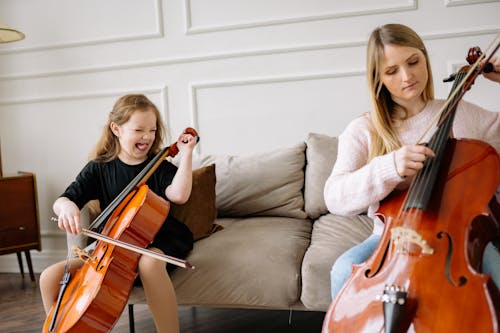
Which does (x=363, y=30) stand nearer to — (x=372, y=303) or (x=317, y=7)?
(x=317, y=7)

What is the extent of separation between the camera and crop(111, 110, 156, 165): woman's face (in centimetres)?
177

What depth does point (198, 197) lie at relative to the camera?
1.96 metres

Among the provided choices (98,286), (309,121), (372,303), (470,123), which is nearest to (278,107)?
(309,121)

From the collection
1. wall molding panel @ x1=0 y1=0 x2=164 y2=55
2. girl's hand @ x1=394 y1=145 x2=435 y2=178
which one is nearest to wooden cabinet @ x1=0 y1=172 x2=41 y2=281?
wall molding panel @ x1=0 y1=0 x2=164 y2=55

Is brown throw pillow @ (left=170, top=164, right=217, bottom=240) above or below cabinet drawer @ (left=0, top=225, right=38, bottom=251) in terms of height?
above

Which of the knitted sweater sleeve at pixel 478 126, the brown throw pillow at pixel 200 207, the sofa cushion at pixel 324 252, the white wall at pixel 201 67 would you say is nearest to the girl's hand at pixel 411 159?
the knitted sweater sleeve at pixel 478 126

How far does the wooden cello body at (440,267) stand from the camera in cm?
82

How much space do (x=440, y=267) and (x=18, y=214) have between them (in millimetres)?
2401

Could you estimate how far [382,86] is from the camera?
1366 mm

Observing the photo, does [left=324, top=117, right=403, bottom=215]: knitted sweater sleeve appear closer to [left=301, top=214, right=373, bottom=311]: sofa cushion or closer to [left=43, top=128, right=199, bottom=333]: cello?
[left=301, top=214, right=373, bottom=311]: sofa cushion

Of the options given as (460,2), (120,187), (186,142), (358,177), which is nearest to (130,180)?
(120,187)

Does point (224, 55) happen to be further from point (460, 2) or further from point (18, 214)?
point (18, 214)

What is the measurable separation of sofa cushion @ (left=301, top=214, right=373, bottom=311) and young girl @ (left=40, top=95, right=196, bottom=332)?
0.43 m

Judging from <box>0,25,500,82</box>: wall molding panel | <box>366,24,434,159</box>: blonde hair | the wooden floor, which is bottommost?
the wooden floor
